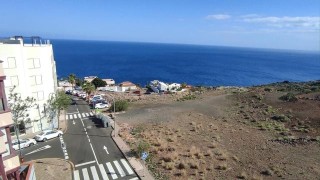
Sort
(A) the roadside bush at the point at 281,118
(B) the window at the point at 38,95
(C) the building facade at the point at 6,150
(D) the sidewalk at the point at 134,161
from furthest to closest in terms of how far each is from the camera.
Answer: (A) the roadside bush at the point at 281,118
(B) the window at the point at 38,95
(D) the sidewalk at the point at 134,161
(C) the building facade at the point at 6,150

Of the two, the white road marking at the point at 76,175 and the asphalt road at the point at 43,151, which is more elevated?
the white road marking at the point at 76,175

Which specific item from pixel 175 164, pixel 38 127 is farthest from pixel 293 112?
pixel 38 127

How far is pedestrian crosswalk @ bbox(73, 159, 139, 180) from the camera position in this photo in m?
27.7

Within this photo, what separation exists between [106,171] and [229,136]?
1935 cm

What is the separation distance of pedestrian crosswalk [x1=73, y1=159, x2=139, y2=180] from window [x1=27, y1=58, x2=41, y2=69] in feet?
61.3

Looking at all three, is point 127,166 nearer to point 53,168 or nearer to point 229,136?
point 53,168

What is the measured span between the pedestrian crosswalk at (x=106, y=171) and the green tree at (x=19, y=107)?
1117 centimetres

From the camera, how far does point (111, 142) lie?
3816 cm

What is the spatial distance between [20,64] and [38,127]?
1067cm

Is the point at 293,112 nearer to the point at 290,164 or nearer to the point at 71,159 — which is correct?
the point at 290,164

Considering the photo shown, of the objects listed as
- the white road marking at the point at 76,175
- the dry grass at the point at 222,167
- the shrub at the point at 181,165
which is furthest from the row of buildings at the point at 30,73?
the dry grass at the point at 222,167

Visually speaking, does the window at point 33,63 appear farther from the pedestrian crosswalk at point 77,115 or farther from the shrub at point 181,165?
the shrub at point 181,165

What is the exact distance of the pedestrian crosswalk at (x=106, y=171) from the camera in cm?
2772

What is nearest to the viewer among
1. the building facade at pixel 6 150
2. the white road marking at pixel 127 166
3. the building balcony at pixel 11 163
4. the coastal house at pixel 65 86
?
the building facade at pixel 6 150
